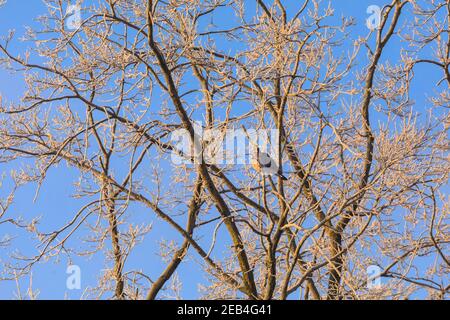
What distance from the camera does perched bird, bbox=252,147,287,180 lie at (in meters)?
7.09

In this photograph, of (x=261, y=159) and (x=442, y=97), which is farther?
(x=442, y=97)

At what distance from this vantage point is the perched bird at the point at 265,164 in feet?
23.3

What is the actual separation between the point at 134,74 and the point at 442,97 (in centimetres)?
462

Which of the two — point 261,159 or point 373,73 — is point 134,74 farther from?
point 373,73

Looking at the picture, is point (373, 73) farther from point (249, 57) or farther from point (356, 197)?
point (356, 197)

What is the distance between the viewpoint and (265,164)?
23.6 ft

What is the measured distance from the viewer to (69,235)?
8078 mm

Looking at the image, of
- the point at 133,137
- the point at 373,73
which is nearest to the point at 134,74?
the point at 133,137

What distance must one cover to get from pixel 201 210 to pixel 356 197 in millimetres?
2701

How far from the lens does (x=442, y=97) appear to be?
9469mm
